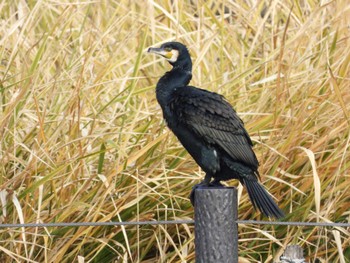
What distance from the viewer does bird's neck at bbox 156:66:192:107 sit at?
123 inches

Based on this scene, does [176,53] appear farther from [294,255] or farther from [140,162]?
[294,255]

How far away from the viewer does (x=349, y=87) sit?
3658 millimetres

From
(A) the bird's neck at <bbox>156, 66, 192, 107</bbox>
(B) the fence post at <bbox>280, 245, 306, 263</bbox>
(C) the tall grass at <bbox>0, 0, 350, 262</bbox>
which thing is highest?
(A) the bird's neck at <bbox>156, 66, 192, 107</bbox>

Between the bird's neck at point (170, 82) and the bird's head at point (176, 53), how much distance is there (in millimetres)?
14

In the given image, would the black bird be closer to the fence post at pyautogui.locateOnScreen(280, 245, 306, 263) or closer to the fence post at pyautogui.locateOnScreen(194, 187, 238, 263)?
the fence post at pyautogui.locateOnScreen(194, 187, 238, 263)

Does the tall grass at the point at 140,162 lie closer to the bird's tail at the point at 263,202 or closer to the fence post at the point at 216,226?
the bird's tail at the point at 263,202

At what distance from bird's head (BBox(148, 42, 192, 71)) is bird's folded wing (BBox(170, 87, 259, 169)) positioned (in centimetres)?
28

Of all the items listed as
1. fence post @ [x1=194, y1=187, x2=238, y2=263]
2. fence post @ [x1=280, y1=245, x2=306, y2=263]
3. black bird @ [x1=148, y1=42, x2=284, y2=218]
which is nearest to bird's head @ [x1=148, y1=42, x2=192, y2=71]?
black bird @ [x1=148, y1=42, x2=284, y2=218]

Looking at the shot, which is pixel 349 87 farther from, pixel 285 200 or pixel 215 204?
pixel 215 204

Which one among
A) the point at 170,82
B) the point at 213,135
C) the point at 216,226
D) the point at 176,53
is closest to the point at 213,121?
the point at 213,135

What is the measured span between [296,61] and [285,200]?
77 cm

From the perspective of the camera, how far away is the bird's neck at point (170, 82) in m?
3.13

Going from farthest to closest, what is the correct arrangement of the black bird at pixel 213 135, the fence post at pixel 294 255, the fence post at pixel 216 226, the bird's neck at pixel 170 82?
the bird's neck at pixel 170 82
the black bird at pixel 213 135
the fence post at pixel 216 226
the fence post at pixel 294 255

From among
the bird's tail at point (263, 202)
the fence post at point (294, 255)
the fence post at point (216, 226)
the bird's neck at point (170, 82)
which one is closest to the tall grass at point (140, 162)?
the bird's neck at point (170, 82)
